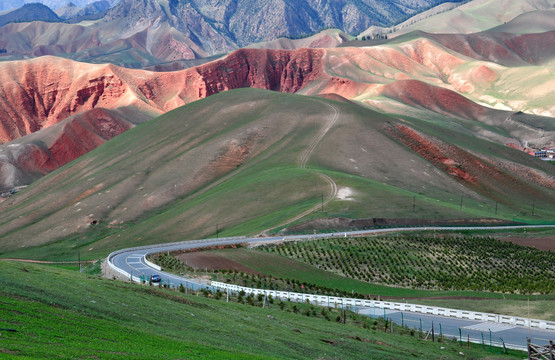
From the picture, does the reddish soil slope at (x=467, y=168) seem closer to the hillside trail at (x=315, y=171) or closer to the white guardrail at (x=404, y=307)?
the hillside trail at (x=315, y=171)

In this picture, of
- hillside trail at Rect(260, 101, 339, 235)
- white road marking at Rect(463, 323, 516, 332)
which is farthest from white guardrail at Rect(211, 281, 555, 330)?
hillside trail at Rect(260, 101, 339, 235)

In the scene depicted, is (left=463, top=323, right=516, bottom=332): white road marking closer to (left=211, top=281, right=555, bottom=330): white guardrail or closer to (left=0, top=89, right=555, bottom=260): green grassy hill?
(left=211, top=281, right=555, bottom=330): white guardrail

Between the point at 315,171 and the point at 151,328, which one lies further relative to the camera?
the point at 315,171

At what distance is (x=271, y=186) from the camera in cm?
13550

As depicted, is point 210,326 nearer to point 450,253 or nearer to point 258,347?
point 258,347

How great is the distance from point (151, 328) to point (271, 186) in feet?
A: 341

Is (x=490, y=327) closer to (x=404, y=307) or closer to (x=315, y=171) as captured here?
(x=404, y=307)

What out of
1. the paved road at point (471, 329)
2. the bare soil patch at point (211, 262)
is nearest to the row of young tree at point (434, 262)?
the bare soil patch at point (211, 262)

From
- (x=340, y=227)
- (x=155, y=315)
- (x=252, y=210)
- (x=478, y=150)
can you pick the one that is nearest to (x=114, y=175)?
(x=252, y=210)

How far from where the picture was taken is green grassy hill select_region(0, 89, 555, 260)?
124m

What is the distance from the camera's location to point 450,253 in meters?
95.8

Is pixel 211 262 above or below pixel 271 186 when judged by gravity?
below

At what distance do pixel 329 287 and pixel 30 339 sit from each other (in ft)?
168

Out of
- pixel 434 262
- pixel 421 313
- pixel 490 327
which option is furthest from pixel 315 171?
pixel 490 327
